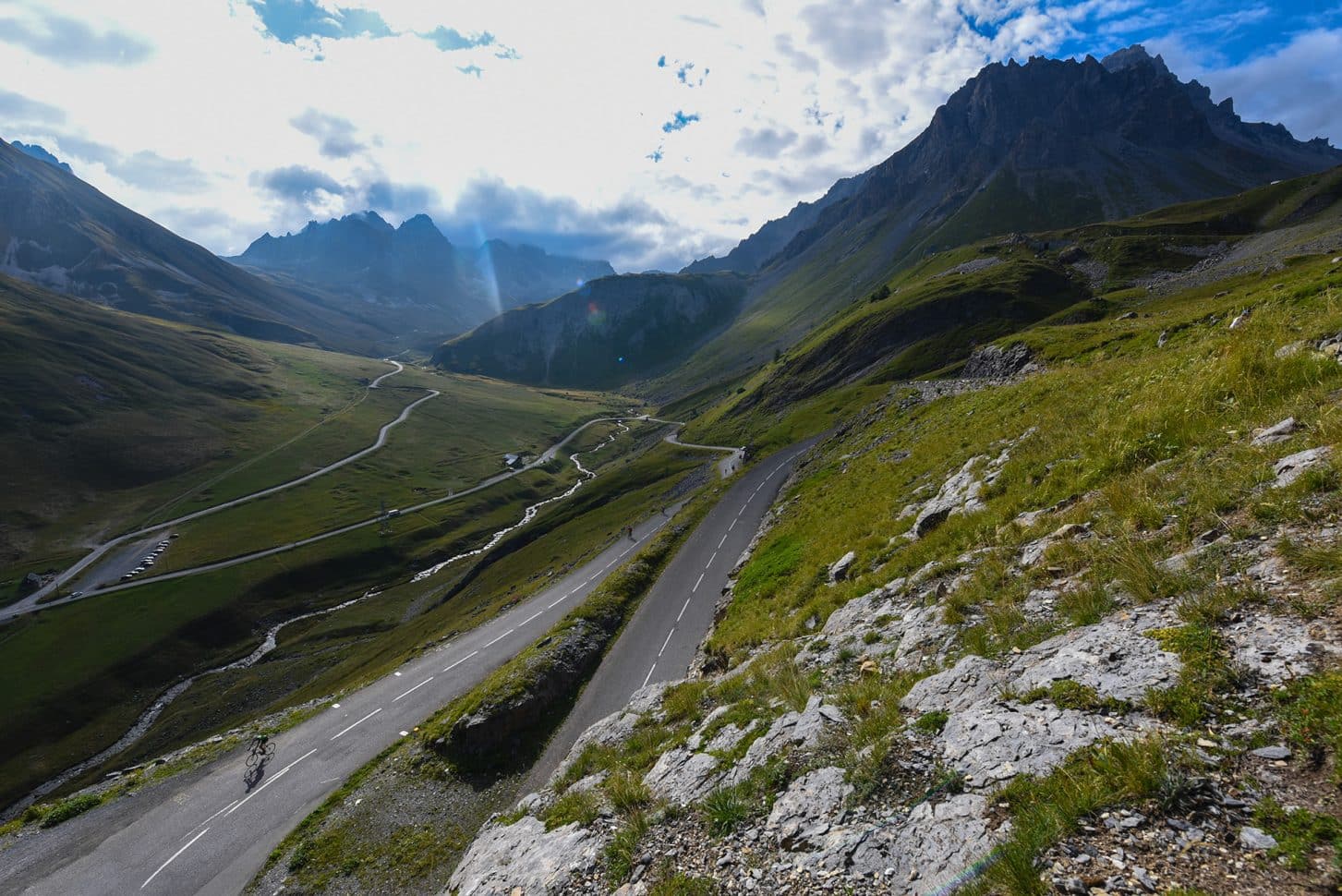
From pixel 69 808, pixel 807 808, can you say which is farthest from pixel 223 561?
pixel 807 808

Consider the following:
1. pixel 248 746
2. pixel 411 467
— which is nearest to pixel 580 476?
pixel 411 467

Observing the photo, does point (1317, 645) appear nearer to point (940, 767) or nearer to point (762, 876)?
point (940, 767)

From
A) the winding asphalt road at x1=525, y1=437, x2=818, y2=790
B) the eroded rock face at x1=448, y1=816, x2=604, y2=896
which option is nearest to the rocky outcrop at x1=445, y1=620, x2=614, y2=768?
the winding asphalt road at x1=525, y1=437, x2=818, y2=790

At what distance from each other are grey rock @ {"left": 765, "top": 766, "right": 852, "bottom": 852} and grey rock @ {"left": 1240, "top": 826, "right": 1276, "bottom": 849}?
4543 millimetres

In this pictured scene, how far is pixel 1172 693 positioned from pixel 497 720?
89.6 ft

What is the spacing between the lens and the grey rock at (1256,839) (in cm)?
464

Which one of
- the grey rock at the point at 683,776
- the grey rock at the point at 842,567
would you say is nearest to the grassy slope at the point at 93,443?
the grey rock at the point at 683,776

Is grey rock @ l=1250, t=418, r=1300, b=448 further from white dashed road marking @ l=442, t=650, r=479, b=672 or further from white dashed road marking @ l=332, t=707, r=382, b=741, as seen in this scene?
white dashed road marking @ l=442, t=650, r=479, b=672

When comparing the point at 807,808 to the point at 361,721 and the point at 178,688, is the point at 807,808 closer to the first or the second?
the point at 361,721

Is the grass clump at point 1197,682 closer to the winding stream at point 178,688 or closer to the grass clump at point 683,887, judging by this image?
the grass clump at point 683,887

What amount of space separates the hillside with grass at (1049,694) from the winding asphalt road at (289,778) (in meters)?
12.8

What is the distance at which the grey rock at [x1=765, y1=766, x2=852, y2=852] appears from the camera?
26.2ft

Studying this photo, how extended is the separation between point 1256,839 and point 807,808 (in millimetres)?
5240

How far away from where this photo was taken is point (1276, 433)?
1008cm
